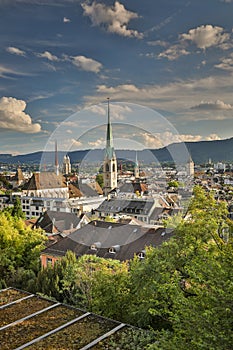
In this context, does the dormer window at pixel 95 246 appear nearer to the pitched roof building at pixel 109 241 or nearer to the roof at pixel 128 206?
the pitched roof building at pixel 109 241

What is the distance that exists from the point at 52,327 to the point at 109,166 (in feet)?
57.4

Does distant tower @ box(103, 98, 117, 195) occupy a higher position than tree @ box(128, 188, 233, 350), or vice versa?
distant tower @ box(103, 98, 117, 195)

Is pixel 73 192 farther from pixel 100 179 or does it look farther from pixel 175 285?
pixel 175 285

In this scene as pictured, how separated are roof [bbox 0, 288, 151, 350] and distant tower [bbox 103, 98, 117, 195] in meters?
9.95

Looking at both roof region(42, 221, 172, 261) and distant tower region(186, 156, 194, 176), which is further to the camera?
distant tower region(186, 156, 194, 176)

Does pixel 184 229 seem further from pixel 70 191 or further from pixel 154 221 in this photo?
pixel 70 191

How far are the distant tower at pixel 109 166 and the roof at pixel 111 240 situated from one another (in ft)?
15.4

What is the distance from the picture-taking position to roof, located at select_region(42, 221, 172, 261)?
17438 mm

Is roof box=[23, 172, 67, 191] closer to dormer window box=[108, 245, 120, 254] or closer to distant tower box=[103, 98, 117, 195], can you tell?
distant tower box=[103, 98, 117, 195]

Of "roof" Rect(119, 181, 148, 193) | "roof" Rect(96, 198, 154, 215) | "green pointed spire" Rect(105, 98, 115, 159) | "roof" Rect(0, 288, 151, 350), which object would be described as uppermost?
"green pointed spire" Rect(105, 98, 115, 159)

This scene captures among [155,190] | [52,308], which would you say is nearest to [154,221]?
[155,190]

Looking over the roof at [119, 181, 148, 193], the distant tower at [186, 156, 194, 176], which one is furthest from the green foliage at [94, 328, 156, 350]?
the roof at [119, 181, 148, 193]

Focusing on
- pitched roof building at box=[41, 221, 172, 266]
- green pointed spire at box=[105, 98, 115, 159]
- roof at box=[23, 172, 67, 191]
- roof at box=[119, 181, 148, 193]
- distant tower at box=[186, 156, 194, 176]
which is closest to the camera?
green pointed spire at box=[105, 98, 115, 159]

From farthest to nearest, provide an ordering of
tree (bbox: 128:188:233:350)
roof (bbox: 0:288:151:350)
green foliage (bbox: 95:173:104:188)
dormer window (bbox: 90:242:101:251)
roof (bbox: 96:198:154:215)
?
roof (bbox: 96:198:154:215) → green foliage (bbox: 95:173:104:188) → dormer window (bbox: 90:242:101:251) → roof (bbox: 0:288:151:350) → tree (bbox: 128:188:233:350)
